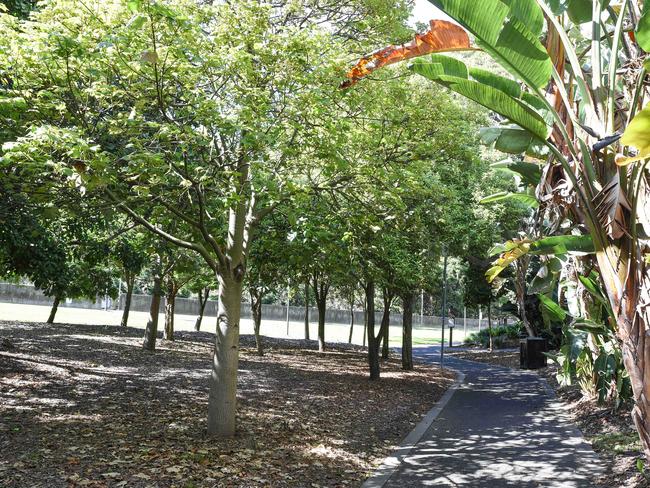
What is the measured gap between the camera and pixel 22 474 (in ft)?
19.4

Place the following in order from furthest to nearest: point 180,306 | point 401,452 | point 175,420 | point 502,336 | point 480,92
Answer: point 180,306 < point 502,336 < point 175,420 < point 401,452 < point 480,92

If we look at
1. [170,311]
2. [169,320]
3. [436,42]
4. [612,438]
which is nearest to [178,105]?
[436,42]

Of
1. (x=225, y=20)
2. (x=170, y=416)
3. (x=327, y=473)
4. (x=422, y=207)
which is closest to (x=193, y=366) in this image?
(x=170, y=416)

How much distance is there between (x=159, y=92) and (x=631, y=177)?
189 inches

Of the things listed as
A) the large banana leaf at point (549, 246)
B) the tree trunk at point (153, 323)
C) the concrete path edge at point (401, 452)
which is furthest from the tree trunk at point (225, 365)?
the tree trunk at point (153, 323)

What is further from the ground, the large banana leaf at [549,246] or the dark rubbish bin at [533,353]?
A: the large banana leaf at [549,246]

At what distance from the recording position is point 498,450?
8.64 m

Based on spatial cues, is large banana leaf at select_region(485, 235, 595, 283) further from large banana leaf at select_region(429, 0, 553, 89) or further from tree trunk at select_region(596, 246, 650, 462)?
large banana leaf at select_region(429, 0, 553, 89)

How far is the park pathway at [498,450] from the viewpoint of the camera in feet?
23.2

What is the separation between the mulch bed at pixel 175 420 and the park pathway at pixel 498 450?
0.58 metres

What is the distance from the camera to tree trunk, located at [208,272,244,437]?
26.1ft

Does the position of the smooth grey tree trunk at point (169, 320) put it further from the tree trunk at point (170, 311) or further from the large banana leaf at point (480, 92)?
the large banana leaf at point (480, 92)

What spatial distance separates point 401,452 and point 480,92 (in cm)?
570

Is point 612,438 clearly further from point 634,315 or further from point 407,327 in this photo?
point 407,327
